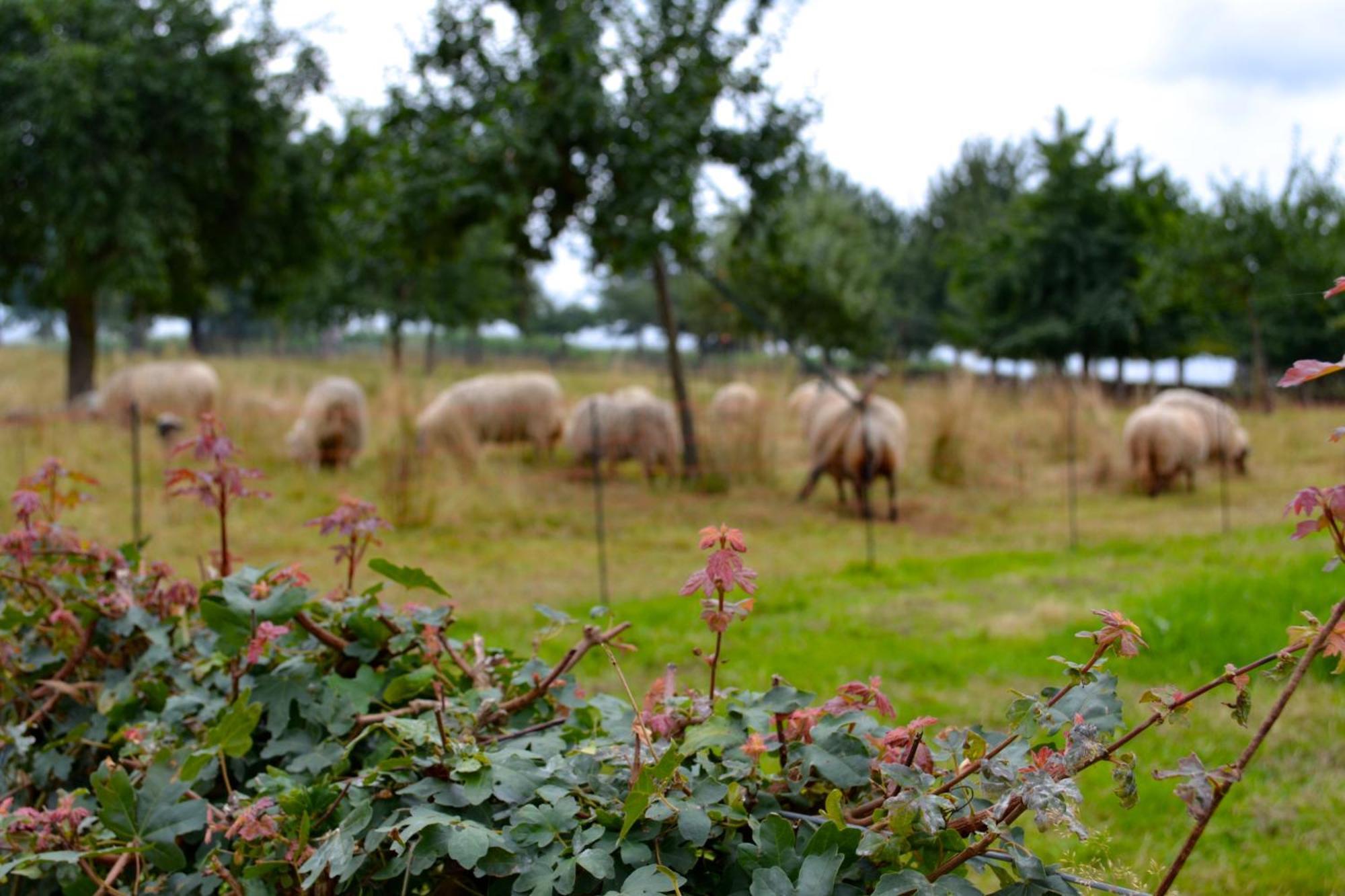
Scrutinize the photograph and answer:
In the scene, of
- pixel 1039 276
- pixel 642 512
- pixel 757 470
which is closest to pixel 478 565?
pixel 642 512

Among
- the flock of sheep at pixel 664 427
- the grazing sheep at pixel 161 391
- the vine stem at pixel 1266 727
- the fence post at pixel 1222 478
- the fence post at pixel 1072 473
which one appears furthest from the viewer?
the grazing sheep at pixel 161 391

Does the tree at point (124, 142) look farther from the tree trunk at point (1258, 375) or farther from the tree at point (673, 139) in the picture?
the tree trunk at point (1258, 375)

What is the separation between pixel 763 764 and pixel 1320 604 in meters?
3.41

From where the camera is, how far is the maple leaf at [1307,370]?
101 cm

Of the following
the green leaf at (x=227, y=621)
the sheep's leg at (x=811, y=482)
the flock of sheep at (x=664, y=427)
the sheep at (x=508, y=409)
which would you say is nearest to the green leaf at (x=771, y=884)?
the green leaf at (x=227, y=621)

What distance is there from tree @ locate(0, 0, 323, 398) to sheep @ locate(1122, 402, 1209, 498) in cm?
1395

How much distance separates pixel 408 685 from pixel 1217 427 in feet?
47.6

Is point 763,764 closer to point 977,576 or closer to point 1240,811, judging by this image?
point 1240,811

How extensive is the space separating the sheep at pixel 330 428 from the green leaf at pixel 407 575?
38.6 ft

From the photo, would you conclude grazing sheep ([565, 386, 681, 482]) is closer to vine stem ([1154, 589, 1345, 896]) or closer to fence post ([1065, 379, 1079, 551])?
fence post ([1065, 379, 1079, 551])

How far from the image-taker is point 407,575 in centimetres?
170

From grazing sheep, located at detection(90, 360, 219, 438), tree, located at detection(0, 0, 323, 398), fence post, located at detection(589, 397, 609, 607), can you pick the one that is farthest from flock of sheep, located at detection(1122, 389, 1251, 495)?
tree, located at detection(0, 0, 323, 398)

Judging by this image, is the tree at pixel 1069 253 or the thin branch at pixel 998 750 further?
the tree at pixel 1069 253

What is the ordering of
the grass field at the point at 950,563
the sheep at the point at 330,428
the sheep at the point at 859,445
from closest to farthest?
the grass field at the point at 950,563 < the sheep at the point at 859,445 < the sheep at the point at 330,428
